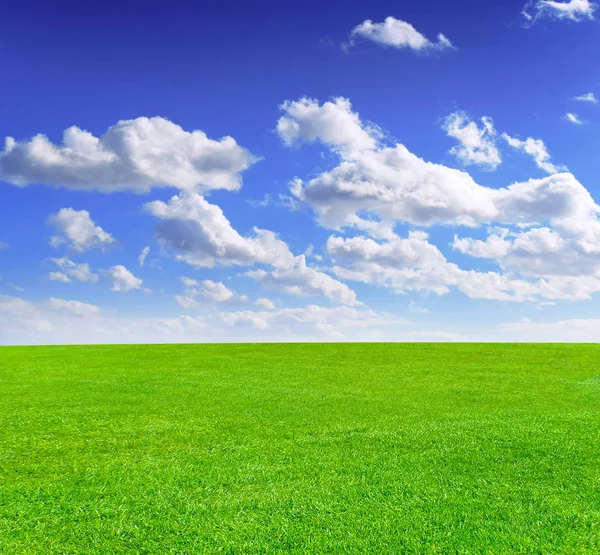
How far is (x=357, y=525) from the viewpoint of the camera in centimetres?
515

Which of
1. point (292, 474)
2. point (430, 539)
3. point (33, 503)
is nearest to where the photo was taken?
point (430, 539)

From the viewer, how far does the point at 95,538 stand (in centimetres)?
498

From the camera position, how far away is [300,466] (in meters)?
6.83

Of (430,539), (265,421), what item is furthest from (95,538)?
(265,421)

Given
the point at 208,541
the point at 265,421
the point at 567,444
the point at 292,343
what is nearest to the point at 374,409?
the point at 265,421

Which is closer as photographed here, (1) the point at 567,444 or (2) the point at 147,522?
(2) the point at 147,522

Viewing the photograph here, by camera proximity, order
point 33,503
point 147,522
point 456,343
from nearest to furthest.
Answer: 1. point 147,522
2. point 33,503
3. point 456,343

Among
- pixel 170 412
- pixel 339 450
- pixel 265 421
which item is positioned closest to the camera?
pixel 339 450

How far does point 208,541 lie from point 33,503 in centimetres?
240

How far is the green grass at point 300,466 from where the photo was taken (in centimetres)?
501

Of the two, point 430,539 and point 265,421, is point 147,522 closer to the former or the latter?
point 430,539

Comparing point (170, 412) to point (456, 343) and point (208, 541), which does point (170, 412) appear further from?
point (456, 343)

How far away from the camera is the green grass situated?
16.4 ft

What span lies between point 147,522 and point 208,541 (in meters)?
0.79
